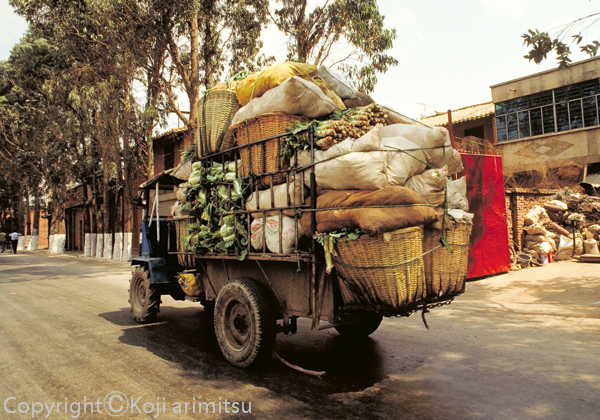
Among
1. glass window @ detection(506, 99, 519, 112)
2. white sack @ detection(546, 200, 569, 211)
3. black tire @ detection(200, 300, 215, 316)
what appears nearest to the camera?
black tire @ detection(200, 300, 215, 316)

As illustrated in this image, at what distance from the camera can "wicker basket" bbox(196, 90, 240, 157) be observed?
17.2ft

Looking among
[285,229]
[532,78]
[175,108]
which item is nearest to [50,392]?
[285,229]

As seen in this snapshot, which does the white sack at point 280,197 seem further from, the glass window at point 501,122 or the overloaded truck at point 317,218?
the glass window at point 501,122

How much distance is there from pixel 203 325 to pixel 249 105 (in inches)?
144

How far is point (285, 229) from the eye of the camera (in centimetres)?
420

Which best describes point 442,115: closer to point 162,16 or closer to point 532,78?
point 532,78

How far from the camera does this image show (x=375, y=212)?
337cm

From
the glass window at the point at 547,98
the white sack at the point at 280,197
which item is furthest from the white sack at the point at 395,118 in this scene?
the glass window at the point at 547,98

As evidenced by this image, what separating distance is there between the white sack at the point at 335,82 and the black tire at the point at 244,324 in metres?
2.53

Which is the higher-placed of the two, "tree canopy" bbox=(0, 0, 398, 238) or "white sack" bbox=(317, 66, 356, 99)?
"tree canopy" bbox=(0, 0, 398, 238)

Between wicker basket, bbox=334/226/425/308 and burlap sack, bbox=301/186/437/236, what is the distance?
0.31ft

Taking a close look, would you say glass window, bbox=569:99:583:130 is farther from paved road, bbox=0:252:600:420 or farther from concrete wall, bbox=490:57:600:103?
paved road, bbox=0:252:600:420

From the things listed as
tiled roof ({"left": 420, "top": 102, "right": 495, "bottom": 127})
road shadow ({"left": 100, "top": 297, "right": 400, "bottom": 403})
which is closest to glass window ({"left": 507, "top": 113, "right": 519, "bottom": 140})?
tiled roof ({"left": 420, "top": 102, "right": 495, "bottom": 127})

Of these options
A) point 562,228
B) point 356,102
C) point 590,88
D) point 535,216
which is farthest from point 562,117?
point 356,102
